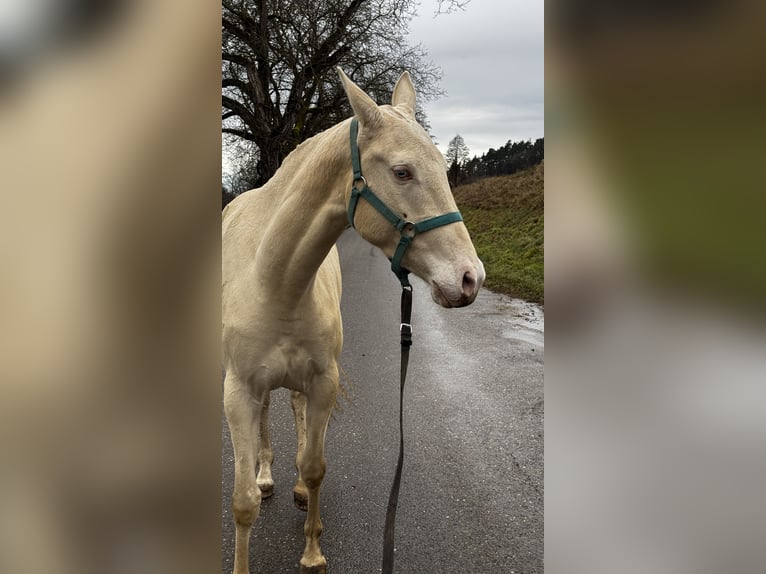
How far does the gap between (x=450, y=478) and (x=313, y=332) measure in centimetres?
176

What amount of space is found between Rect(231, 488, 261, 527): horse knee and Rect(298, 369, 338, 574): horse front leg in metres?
0.34

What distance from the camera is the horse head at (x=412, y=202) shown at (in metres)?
1.60

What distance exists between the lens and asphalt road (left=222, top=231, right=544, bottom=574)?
8.60 ft

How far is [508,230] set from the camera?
13062mm

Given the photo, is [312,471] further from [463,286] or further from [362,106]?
[362,106]

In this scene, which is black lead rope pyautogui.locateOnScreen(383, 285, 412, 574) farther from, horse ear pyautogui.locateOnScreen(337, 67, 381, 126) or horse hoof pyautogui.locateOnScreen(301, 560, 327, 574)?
horse hoof pyautogui.locateOnScreen(301, 560, 327, 574)

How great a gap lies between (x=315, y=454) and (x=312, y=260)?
1118 millimetres

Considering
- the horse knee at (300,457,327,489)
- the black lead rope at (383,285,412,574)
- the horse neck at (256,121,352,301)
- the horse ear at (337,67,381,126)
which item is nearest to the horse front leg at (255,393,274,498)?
the horse knee at (300,457,327,489)

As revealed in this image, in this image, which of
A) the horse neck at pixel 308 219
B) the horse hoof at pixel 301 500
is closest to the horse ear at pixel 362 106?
the horse neck at pixel 308 219

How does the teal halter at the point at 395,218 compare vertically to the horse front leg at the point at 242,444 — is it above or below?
above
